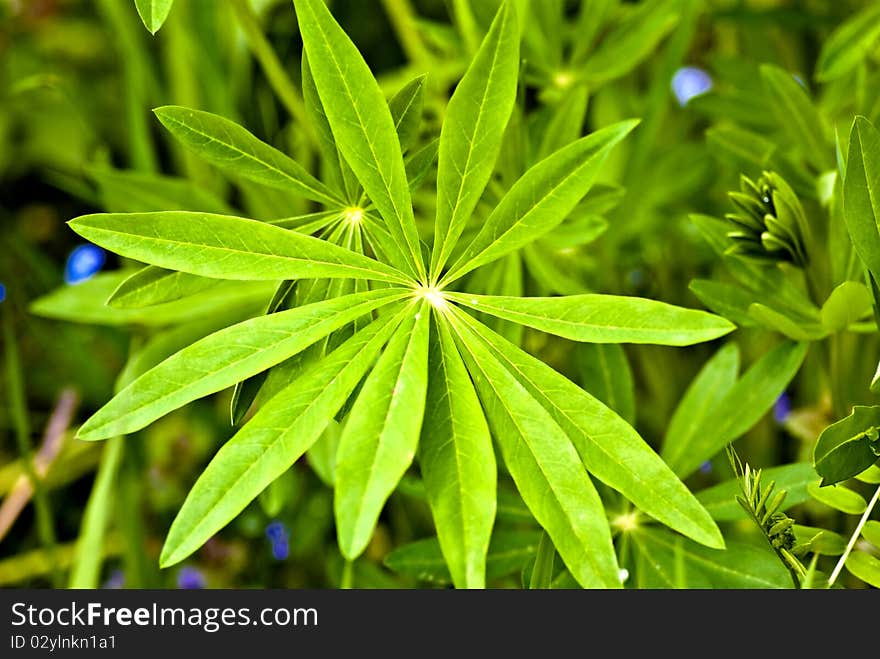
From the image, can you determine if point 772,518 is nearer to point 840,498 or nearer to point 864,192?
point 840,498

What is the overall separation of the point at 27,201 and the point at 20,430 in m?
1.06

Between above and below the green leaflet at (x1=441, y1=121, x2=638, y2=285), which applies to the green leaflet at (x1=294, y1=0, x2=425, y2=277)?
above

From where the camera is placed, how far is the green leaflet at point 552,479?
0.72 metres

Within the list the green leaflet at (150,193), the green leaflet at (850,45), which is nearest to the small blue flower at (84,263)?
the green leaflet at (150,193)

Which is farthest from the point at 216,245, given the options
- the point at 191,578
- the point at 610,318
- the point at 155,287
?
the point at 191,578

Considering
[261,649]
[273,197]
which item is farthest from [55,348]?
[261,649]

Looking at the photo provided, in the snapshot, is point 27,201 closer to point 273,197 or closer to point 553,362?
point 273,197

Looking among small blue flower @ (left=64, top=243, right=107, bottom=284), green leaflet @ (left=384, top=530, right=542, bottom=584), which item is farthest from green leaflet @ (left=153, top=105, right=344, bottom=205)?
small blue flower @ (left=64, top=243, right=107, bottom=284)

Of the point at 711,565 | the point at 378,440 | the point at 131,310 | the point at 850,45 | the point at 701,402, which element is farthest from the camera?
the point at 131,310

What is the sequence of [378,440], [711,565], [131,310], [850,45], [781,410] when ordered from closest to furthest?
[378,440]
[711,565]
[850,45]
[131,310]
[781,410]

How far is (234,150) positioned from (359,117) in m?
0.13

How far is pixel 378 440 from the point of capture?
2.28 feet

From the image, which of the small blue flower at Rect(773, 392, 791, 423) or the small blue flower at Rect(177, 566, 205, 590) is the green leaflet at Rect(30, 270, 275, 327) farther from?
the small blue flower at Rect(773, 392, 791, 423)

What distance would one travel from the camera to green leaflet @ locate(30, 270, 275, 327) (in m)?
1.34
